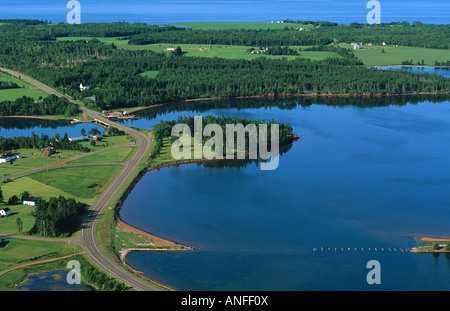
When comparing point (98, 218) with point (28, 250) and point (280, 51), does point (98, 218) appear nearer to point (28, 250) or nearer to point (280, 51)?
point (28, 250)

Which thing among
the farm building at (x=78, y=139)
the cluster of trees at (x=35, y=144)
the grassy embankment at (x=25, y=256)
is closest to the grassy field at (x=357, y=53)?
the farm building at (x=78, y=139)

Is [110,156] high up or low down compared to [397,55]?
down

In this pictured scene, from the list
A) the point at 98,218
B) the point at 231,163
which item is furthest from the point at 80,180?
the point at 231,163

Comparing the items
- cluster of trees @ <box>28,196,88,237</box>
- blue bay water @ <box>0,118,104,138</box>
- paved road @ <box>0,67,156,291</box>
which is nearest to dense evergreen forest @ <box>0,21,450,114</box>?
blue bay water @ <box>0,118,104,138</box>

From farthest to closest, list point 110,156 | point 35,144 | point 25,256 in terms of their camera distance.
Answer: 1. point 35,144
2. point 110,156
3. point 25,256

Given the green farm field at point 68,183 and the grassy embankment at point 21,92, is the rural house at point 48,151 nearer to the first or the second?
the green farm field at point 68,183

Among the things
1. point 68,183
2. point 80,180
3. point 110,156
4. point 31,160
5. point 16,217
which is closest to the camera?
point 16,217

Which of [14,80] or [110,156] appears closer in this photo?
[110,156]
